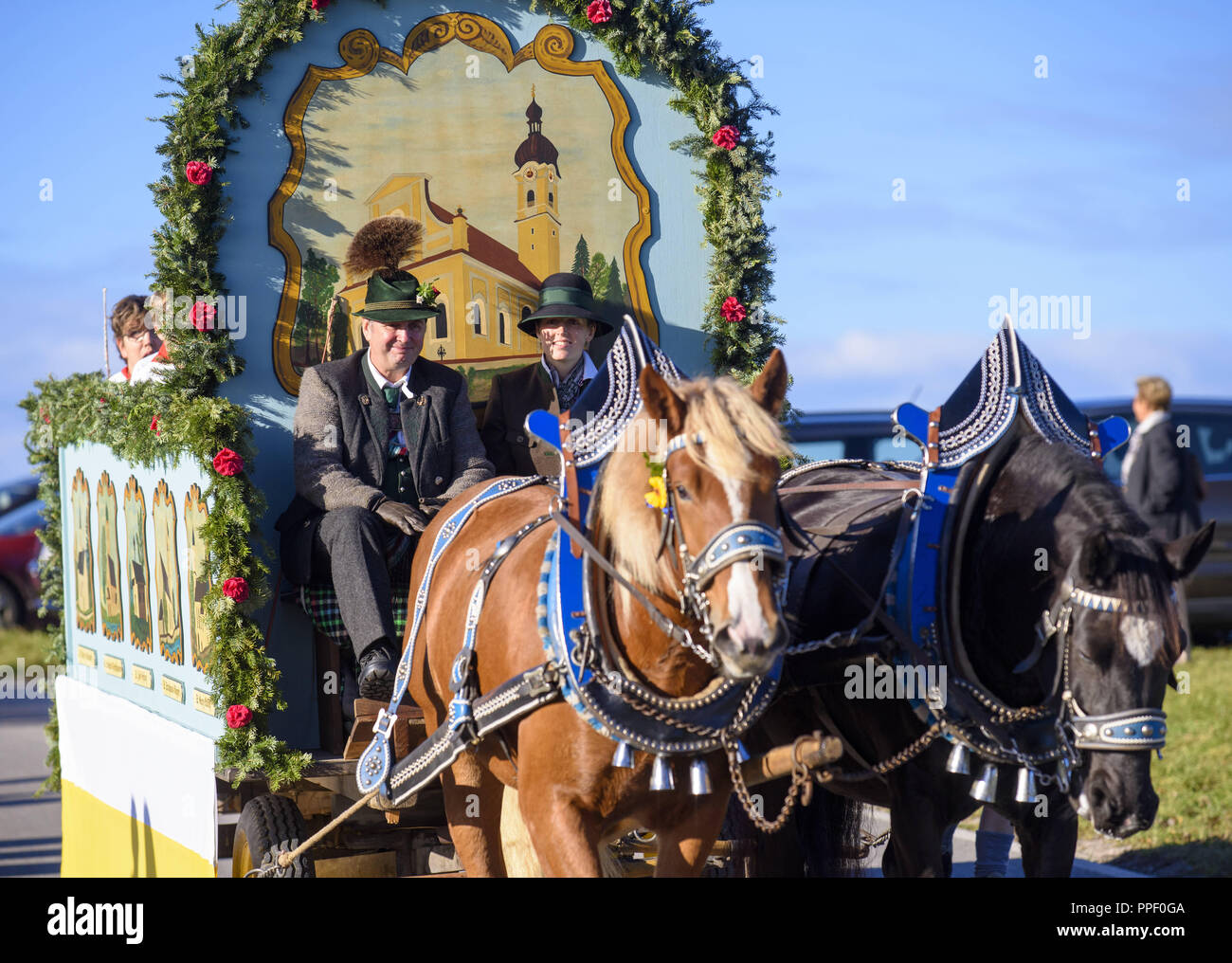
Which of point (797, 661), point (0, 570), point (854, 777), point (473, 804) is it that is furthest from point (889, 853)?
point (0, 570)

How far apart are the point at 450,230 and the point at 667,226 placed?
842mm

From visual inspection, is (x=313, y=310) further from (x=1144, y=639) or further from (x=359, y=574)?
(x=1144, y=639)

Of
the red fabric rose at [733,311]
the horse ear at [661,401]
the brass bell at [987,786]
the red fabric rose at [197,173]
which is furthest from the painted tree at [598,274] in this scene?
the brass bell at [987,786]

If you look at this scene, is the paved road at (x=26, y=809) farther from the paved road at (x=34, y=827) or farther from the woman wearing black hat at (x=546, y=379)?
the woman wearing black hat at (x=546, y=379)

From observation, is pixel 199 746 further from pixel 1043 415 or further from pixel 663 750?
pixel 1043 415

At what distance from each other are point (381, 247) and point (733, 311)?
133cm

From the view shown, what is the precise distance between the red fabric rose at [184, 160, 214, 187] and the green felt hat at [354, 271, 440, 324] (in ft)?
2.14

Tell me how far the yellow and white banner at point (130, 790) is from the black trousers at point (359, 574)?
0.72 m

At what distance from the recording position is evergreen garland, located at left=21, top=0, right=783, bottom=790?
4426mm

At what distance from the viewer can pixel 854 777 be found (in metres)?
3.64

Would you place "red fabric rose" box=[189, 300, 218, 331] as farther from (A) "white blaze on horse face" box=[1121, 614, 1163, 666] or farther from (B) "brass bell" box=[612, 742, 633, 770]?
(A) "white blaze on horse face" box=[1121, 614, 1163, 666]

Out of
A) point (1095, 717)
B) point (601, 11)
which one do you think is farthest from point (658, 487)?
point (601, 11)
